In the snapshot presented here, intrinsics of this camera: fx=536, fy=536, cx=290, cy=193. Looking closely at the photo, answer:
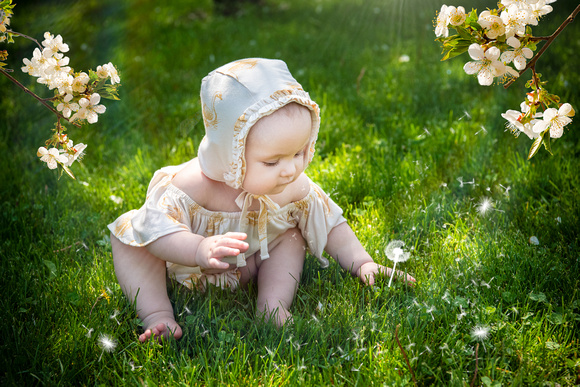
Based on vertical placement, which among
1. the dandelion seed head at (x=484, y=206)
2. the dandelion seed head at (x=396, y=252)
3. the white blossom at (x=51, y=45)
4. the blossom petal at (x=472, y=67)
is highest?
the white blossom at (x=51, y=45)

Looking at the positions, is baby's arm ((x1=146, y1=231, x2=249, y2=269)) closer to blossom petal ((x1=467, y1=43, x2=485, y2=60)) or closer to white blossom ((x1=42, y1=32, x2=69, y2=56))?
white blossom ((x1=42, y1=32, x2=69, y2=56))

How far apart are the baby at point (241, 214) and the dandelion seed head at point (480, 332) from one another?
0.38m

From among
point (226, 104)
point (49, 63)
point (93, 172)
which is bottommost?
point (93, 172)

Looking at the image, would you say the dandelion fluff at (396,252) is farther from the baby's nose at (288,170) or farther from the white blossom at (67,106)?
the white blossom at (67,106)

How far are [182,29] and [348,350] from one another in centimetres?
565

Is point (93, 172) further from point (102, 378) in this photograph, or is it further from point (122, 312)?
point (102, 378)

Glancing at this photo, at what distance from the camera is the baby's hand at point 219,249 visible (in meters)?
1.74

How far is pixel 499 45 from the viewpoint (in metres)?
1.54

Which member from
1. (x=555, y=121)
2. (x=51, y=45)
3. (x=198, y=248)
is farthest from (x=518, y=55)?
(x=51, y=45)

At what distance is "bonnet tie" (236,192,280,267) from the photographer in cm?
215

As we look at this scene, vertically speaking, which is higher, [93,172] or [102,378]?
[102,378]

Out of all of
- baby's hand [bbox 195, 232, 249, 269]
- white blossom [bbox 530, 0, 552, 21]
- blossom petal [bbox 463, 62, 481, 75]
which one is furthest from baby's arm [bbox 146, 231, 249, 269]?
white blossom [bbox 530, 0, 552, 21]

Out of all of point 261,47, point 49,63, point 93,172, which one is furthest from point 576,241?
point 261,47

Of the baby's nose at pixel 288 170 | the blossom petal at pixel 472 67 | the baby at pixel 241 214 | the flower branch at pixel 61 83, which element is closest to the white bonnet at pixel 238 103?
the baby at pixel 241 214
